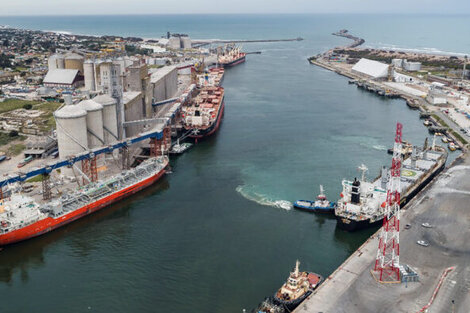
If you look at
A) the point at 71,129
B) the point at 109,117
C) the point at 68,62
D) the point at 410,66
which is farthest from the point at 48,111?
the point at 410,66

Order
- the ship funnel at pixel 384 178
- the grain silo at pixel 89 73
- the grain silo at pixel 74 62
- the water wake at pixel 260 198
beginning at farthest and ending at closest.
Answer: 1. the grain silo at pixel 74 62
2. the grain silo at pixel 89 73
3. the water wake at pixel 260 198
4. the ship funnel at pixel 384 178

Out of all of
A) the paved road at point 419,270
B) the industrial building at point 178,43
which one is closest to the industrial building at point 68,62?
the paved road at point 419,270

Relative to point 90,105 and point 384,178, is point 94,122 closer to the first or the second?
point 90,105

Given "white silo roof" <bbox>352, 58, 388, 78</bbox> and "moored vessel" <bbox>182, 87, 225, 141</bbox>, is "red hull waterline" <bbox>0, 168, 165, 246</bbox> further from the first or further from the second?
"white silo roof" <bbox>352, 58, 388, 78</bbox>

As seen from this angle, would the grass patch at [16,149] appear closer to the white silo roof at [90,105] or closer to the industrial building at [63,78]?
the white silo roof at [90,105]

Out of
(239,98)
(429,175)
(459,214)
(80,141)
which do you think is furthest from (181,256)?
(239,98)

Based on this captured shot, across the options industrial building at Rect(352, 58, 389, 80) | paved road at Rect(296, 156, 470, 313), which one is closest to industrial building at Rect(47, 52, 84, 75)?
industrial building at Rect(352, 58, 389, 80)
